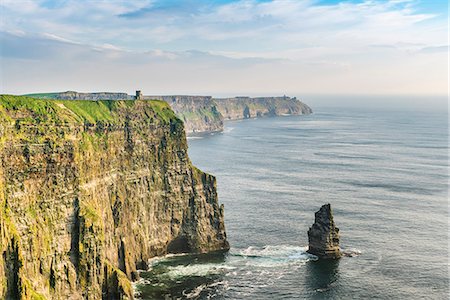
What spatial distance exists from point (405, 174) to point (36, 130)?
6223 inches

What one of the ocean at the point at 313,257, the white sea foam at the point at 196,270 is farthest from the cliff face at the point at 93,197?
the ocean at the point at 313,257

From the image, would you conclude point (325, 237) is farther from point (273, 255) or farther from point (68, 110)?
point (68, 110)

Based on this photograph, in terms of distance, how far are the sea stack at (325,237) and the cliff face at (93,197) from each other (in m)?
21.0

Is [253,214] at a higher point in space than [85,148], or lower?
lower

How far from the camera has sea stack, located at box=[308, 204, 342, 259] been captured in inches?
4368

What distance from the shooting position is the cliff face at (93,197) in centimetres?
7131

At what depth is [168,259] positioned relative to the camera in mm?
109438

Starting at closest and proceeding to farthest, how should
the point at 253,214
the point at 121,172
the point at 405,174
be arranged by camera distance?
1. the point at 121,172
2. the point at 253,214
3. the point at 405,174

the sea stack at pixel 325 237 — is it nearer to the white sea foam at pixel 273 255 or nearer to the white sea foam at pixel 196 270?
the white sea foam at pixel 273 255

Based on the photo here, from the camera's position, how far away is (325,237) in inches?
4387

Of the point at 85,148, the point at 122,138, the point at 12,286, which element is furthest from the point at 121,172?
the point at 12,286

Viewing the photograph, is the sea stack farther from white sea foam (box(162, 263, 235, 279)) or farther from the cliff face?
white sea foam (box(162, 263, 235, 279))

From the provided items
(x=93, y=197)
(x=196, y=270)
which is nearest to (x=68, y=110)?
(x=93, y=197)

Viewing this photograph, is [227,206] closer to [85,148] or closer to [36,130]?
[85,148]
